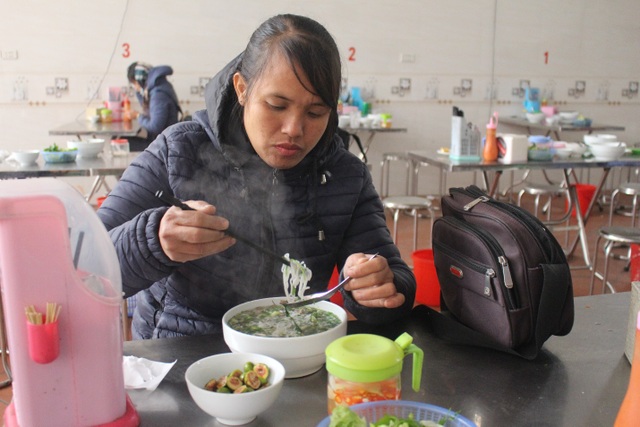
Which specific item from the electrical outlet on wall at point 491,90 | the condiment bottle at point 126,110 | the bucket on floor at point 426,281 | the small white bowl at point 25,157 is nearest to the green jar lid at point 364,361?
the bucket on floor at point 426,281

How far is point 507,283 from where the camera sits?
53.7 inches

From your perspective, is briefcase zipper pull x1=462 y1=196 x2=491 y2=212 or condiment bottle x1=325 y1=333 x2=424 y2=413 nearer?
condiment bottle x1=325 y1=333 x2=424 y2=413

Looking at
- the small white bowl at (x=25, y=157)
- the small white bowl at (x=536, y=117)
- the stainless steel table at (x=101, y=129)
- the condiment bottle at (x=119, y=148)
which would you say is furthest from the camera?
the small white bowl at (x=536, y=117)

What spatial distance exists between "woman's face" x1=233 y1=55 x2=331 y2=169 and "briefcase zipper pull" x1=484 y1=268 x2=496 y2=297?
548 millimetres

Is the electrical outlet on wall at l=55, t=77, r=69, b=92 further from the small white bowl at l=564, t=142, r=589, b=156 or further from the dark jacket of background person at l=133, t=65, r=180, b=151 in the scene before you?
the small white bowl at l=564, t=142, r=589, b=156

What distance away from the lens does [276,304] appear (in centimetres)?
145

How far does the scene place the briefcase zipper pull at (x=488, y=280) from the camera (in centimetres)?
139

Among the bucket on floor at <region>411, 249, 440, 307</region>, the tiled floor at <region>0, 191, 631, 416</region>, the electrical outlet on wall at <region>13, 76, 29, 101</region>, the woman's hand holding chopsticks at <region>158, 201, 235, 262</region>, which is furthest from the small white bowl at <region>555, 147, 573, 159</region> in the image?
the electrical outlet on wall at <region>13, 76, 29, 101</region>

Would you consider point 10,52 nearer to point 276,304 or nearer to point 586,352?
point 276,304

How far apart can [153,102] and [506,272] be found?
4.97m

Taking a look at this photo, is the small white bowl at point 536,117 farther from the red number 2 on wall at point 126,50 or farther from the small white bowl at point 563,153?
the red number 2 on wall at point 126,50

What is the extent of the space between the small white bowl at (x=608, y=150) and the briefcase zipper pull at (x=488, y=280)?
3.47 meters

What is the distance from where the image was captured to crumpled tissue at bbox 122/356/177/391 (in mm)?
1208

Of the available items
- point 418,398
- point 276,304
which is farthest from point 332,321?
point 418,398
